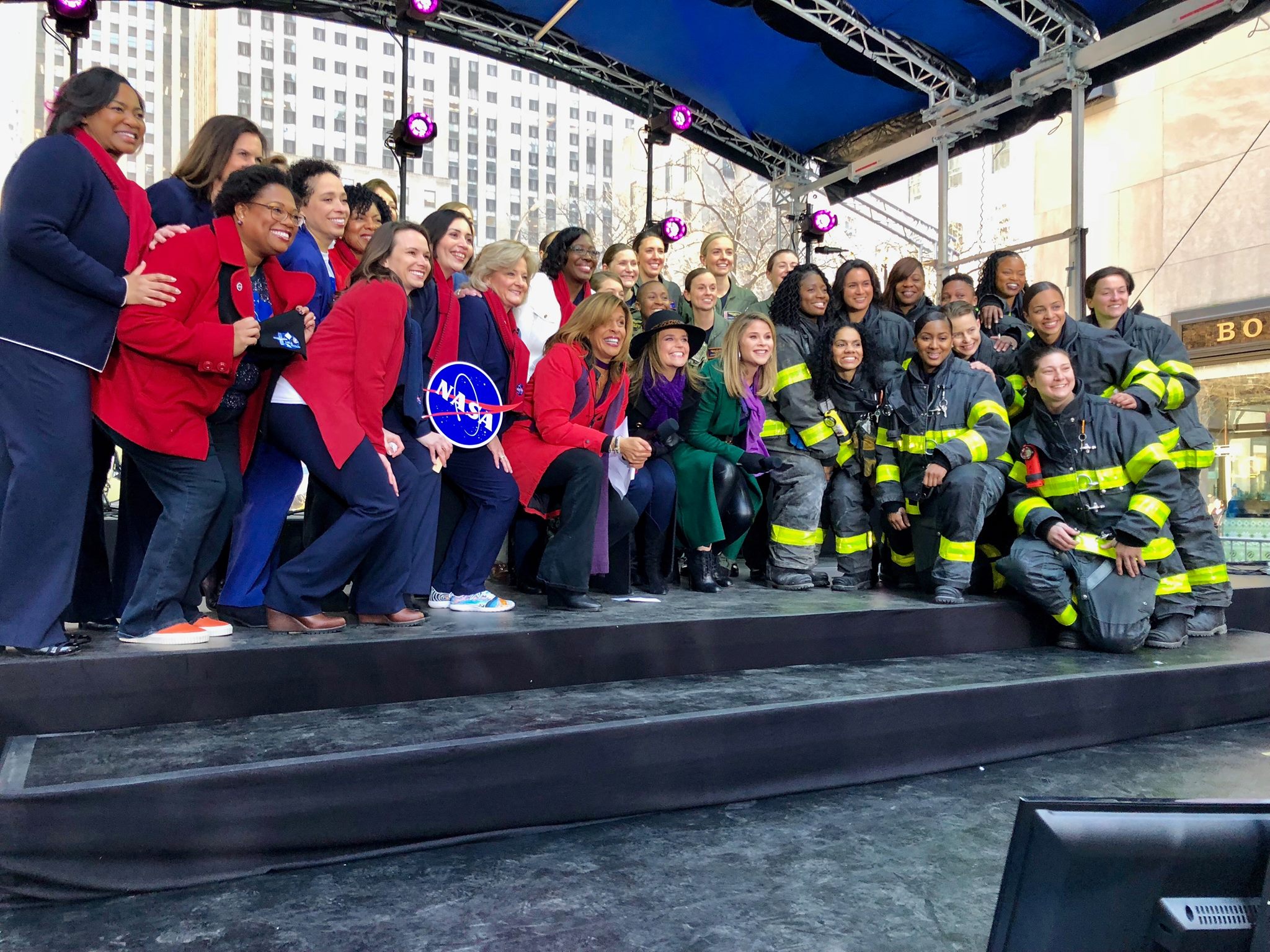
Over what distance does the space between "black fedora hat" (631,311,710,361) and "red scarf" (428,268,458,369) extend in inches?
41.0

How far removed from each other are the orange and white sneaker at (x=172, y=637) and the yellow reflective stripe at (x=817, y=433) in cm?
314

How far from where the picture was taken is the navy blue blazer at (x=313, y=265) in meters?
3.59

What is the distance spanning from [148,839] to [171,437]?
1.24 m

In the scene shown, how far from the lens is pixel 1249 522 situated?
29.1 ft

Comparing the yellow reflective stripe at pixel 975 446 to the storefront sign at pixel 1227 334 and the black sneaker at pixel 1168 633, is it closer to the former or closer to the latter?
the black sneaker at pixel 1168 633

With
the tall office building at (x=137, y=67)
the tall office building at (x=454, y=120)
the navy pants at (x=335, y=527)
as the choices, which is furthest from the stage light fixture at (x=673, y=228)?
the tall office building at (x=454, y=120)

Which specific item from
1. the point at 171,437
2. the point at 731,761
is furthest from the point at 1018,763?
the point at 171,437

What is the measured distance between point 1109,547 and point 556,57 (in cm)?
681

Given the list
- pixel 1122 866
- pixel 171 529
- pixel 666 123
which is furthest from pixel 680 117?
pixel 1122 866

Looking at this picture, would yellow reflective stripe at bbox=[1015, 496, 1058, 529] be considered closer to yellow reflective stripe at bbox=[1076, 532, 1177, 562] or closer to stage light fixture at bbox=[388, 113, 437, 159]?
yellow reflective stripe at bbox=[1076, 532, 1177, 562]

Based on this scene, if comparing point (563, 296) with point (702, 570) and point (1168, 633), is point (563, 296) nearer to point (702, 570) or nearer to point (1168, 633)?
point (702, 570)

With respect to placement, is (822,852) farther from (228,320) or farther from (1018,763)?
(228,320)

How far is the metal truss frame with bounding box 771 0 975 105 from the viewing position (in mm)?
7746

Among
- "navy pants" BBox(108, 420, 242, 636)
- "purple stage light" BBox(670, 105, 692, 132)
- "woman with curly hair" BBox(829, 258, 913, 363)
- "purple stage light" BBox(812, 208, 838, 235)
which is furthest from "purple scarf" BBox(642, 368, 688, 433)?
"purple stage light" BBox(670, 105, 692, 132)
